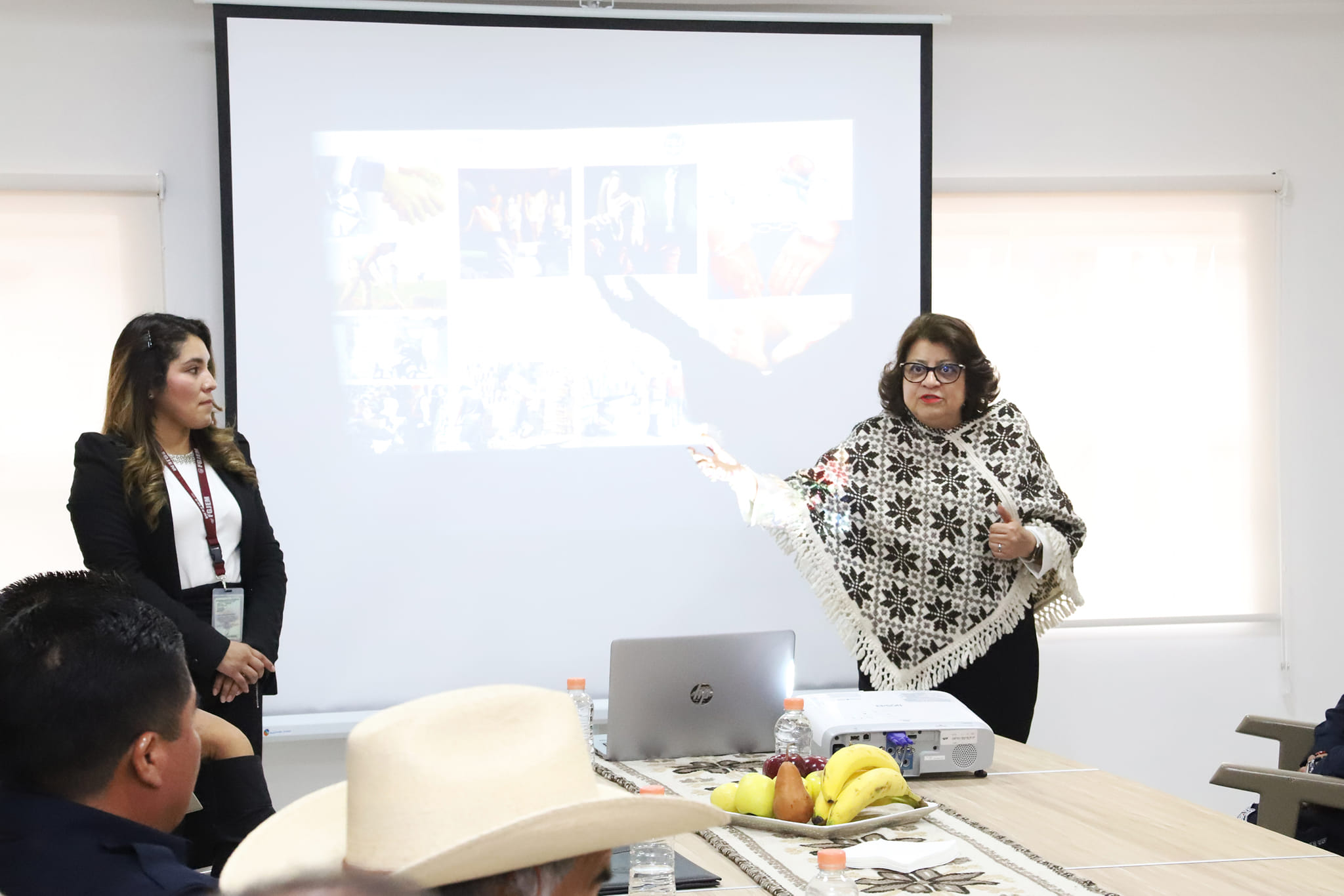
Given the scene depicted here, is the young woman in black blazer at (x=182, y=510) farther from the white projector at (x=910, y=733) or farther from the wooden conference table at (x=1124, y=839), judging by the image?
the white projector at (x=910, y=733)

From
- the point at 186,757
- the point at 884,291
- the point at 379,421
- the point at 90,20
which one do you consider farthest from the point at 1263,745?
the point at 90,20

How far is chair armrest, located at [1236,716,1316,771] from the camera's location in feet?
9.25

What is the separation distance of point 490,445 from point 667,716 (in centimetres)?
169

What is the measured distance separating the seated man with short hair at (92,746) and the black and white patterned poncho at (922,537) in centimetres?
188

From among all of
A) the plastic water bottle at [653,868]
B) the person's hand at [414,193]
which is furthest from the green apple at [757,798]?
the person's hand at [414,193]

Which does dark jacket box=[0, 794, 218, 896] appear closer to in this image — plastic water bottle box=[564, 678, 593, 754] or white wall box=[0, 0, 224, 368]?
plastic water bottle box=[564, 678, 593, 754]

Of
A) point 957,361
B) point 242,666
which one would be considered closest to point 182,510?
point 242,666

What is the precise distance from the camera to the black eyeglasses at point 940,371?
305cm

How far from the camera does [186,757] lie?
4.62ft

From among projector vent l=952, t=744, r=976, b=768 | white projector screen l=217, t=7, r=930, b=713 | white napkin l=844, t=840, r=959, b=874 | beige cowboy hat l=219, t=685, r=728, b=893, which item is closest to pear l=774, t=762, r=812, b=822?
white napkin l=844, t=840, r=959, b=874

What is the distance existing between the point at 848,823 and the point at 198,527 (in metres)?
1.63

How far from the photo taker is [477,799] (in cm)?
102

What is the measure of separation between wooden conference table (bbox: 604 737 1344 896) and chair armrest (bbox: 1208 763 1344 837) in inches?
14.6

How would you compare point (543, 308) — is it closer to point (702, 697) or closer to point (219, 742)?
point (702, 697)
